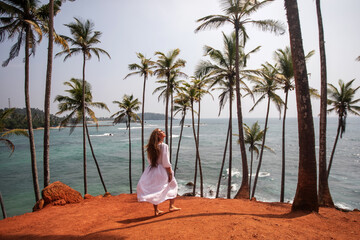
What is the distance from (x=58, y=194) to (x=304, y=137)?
8845 mm

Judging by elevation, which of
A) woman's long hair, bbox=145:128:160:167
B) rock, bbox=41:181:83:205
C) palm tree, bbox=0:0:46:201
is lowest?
rock, bbox=41:181:83:205

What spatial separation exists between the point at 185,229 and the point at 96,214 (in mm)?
3442

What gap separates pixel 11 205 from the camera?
60.4 feet

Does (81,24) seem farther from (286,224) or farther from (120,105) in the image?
(286,224)

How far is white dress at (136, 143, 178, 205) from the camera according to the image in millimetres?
4477

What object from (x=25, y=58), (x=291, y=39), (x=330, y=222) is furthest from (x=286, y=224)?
(x=25, y=58)

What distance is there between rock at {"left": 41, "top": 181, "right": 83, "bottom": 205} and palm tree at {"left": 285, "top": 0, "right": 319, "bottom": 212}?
7937 millimetres

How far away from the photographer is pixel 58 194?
7.31m

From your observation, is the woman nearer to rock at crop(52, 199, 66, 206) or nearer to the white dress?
the white dress

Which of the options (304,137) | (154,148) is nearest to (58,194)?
(154,148)

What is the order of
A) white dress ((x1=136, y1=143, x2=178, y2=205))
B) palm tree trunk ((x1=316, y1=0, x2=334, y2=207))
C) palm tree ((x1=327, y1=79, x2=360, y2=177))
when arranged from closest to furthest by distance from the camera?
white dress ((x1=136, y1=143, x2=178, y2=205)) → palm tree trunk ((x1=316, y1=0, x2=334, y2=207)) → palm tree ((x1=327, y1=79, x2=360, y2=177))

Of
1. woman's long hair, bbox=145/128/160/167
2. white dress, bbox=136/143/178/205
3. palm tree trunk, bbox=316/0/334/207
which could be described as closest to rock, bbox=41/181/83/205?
white dress, bbox=136/143/178/205

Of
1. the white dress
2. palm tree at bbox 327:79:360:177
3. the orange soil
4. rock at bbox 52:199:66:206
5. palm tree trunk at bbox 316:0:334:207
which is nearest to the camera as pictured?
the orange soil

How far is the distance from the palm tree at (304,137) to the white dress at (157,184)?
3.59m
